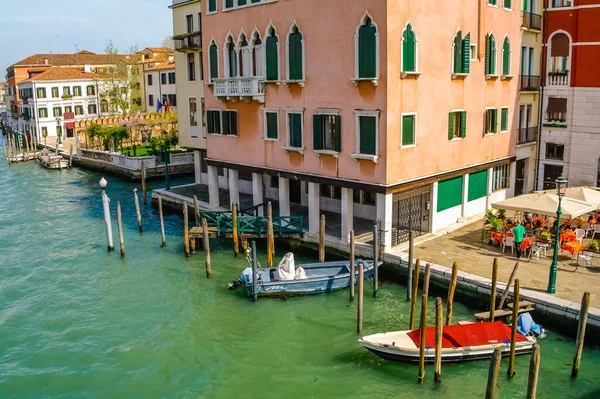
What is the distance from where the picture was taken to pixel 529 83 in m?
25.8

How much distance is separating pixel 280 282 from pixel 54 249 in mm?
11337

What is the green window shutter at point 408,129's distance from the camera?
63.4 feet

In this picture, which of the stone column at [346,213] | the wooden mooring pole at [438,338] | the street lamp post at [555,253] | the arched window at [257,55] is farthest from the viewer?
the arched window at [257,55]

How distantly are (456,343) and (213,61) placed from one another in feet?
53.2

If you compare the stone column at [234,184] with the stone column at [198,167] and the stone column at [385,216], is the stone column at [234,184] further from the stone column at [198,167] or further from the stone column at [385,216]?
the stone column at [385,216]

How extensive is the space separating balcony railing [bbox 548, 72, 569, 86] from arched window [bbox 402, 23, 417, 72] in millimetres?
9951

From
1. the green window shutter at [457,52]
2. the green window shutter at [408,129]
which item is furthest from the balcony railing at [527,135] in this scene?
the green window shutter at [408,129]

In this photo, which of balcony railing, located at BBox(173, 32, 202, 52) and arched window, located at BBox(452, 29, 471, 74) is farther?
balcony railing, located at BBox(173, 32, 202, 52)

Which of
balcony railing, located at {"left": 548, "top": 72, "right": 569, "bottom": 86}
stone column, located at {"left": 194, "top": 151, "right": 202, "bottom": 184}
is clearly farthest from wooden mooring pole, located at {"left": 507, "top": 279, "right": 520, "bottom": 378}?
stone column, located at {"left": 194, "top": 151, "right": 202, "bottom": 184}

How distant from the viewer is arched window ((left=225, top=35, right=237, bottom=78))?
24016 millimetres

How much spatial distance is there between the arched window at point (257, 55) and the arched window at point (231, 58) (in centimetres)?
121

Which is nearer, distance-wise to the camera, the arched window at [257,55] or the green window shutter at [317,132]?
the green window shutter at [317,132]

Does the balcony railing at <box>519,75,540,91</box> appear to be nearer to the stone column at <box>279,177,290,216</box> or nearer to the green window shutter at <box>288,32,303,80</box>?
the green window shutter at <box>288,32,303,80</box>

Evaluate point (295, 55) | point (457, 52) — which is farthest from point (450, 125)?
point (295, 55)
